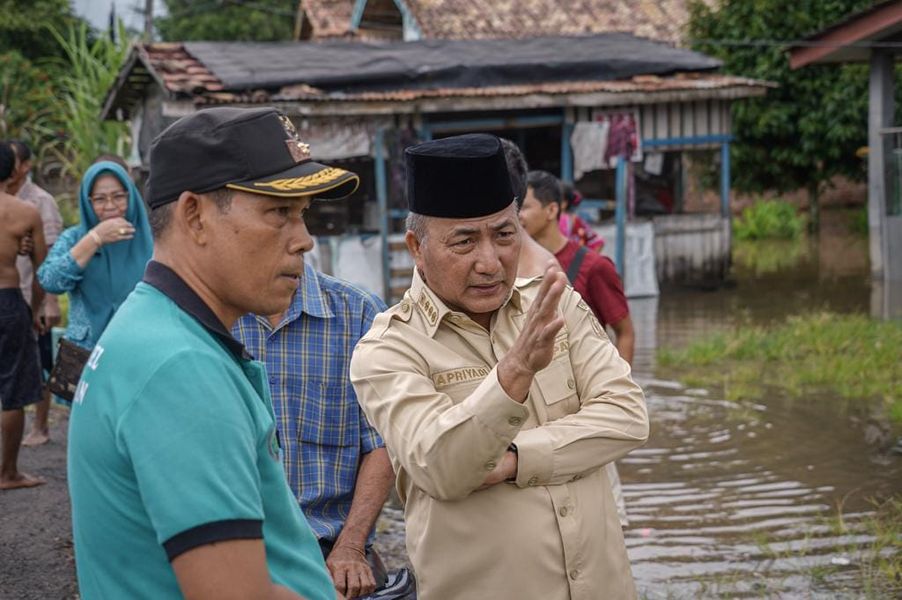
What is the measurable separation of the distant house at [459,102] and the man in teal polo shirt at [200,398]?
39.5 ft

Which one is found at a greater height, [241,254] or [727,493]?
[241,254]

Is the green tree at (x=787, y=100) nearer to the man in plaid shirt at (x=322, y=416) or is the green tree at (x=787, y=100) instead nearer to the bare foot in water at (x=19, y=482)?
the bare foot in water at (x=19, y=482)

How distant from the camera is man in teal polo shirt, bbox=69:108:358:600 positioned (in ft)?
5.59

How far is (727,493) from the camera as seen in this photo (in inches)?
278

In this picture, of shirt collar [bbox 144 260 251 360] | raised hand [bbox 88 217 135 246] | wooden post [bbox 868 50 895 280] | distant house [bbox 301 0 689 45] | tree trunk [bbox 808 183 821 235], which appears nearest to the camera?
shirt collar [bbox 144 260 251 360]

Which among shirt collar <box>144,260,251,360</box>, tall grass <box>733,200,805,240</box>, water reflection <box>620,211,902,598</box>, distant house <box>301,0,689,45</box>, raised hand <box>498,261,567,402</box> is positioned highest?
distant house <box>301,0,689,45</box>

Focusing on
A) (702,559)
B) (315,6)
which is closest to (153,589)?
(702,559)

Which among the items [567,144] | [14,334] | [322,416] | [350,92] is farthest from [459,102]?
[322,416]

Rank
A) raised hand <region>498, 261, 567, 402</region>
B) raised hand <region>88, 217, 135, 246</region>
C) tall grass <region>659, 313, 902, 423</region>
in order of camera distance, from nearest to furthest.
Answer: raised hand <region>498, 261, 567, 402</region> → raised hand <region>88, 217, 135, 246</region> → tall grass <region>659, 313, 902, 423</region>

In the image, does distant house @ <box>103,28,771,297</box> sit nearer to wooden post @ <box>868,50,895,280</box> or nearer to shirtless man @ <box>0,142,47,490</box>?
wooden post @ <box>868,50,895,280</box>

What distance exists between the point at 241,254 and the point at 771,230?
23550mm

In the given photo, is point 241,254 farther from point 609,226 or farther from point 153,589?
point 609,226

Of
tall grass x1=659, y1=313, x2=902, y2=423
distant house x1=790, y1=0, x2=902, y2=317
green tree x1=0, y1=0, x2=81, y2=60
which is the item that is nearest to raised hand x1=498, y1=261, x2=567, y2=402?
tall grass x1=659, y1=313, x2=902, y2=423

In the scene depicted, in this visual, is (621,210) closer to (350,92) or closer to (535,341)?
(350,92)
